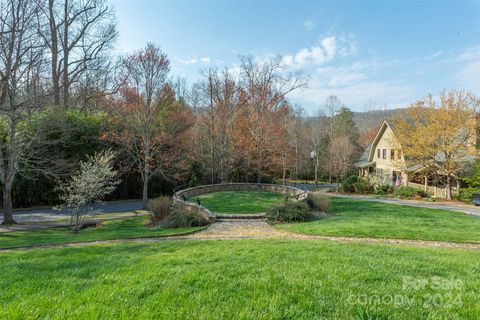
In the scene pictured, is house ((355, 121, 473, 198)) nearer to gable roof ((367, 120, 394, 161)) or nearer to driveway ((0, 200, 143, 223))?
gable roof ((367, 120, 394, 161))

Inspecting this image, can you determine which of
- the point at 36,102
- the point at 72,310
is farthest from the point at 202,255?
the point at 36,102

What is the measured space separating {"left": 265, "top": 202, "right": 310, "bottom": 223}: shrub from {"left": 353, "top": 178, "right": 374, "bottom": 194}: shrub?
19.4m

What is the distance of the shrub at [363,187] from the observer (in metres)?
29.3

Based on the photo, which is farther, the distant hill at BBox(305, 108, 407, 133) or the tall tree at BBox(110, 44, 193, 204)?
the distant hill at BBox(305, 108, 407, 133)

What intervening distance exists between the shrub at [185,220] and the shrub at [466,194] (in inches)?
891

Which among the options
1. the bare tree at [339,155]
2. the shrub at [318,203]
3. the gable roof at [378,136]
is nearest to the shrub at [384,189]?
the gable roof at [378,136]

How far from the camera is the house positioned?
86.6 feet

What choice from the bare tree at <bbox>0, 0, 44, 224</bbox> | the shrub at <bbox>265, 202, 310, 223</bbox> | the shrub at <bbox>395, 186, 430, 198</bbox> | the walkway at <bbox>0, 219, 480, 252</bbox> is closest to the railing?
the shrub at <bbox>395, 186, 430, 198</bbox>

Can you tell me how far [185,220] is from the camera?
11.8 m

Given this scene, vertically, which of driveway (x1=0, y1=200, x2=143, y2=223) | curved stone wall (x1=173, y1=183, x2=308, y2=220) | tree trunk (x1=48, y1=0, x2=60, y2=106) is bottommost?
driveway (x1=0, y1=200, x2=143, y2=223)

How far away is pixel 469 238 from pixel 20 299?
1099cm

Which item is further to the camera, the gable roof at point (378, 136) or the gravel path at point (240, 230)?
the gable roof at point (378, 136)

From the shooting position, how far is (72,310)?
282cm

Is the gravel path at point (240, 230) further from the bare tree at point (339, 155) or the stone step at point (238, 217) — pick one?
the bare tree at point (339, 155)
